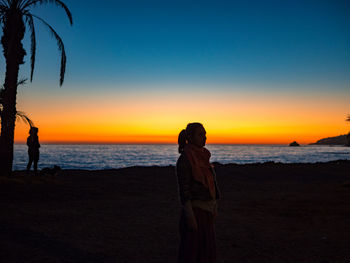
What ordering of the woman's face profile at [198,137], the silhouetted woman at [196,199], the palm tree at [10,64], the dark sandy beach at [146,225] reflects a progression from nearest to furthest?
the silhouetted woman at [196,199] < the woman's face profile at [198,137] < the dark sandy beach at [146,225] < the palm tree at [10,64]

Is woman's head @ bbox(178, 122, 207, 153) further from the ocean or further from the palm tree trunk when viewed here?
the ocean

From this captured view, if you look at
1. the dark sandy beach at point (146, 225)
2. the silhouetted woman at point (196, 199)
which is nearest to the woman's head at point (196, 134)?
the silhouetted woman at point (196, 199)

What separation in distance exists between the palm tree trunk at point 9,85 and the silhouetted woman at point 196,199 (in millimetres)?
11245

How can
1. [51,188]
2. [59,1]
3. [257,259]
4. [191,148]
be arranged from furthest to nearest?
[59,1]
[51,188]
[257,259]
[191,148]

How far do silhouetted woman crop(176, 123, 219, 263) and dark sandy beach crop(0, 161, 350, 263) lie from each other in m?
1.63

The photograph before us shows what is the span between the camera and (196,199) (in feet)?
10.4

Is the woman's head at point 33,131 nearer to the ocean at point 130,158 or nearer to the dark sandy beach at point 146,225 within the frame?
the dark sandy beach at point 146,225

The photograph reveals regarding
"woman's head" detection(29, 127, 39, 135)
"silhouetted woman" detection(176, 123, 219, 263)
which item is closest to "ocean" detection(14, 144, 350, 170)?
"woman's head" detection(29, 127, 39, 135)

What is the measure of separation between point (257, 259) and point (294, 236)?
1683 mm

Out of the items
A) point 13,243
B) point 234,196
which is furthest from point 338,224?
point 13,243

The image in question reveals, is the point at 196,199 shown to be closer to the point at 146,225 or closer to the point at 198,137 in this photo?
the point at 198,137

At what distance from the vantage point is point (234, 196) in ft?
37.4

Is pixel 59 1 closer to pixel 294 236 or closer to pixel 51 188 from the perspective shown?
pixel 51 188

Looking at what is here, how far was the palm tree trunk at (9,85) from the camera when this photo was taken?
11797 mm
